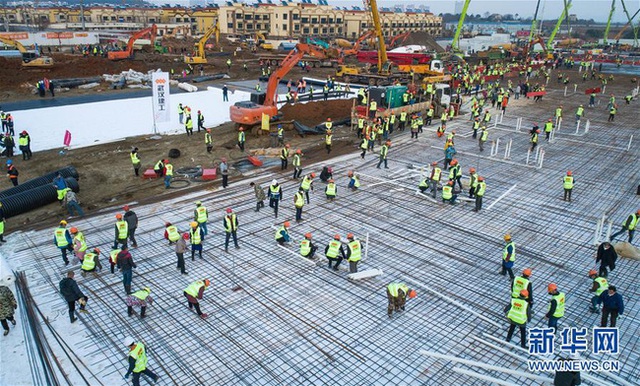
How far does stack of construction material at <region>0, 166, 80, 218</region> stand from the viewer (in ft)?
54.4

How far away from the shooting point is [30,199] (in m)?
17.0

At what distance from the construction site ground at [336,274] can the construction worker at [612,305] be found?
2.29 feet

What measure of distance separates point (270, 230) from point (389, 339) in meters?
6.59

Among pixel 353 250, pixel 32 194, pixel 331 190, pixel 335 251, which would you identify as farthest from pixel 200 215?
pixel 32 194

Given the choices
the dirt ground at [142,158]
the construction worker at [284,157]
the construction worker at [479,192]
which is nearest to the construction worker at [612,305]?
the construction worker at [479,192]

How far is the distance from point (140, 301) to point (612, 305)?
10.9m

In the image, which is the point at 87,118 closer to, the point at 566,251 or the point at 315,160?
the point at 315,160

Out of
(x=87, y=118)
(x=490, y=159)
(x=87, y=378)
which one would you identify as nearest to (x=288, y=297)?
(x=87, y=378)

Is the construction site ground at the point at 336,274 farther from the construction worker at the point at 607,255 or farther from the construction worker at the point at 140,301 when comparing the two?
the construction worker at the point at 607,255

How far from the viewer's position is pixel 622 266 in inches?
545

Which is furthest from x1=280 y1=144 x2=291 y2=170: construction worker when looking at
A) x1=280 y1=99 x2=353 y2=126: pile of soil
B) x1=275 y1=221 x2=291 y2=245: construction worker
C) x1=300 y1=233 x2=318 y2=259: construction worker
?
x1=280 y1=99 x2=353 y2=126: pile of soil

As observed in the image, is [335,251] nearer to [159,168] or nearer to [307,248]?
[307,248]

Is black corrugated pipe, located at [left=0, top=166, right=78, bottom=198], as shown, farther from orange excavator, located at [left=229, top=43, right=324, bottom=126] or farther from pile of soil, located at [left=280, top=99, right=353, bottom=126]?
pile of soil, located at [left=280, top=99, right=353, bottom=126]

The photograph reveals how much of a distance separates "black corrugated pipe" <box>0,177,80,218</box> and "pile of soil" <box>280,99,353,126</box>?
15529 millimetres
